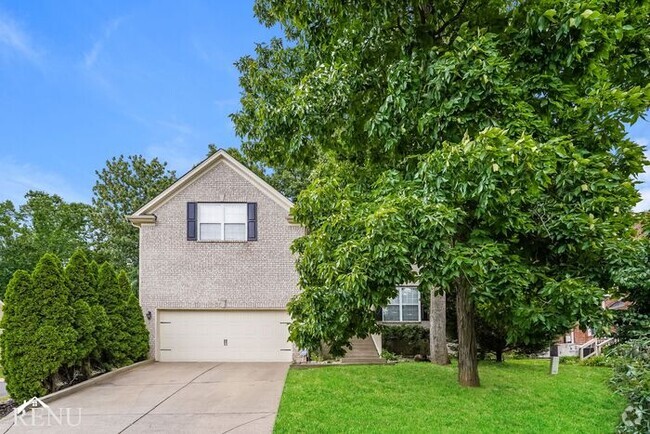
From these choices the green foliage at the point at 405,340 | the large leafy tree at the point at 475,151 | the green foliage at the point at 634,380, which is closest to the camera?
the green foliage at the point at 634,380

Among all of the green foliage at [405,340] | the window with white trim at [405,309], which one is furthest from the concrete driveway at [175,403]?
the window with white trim at [405,309]

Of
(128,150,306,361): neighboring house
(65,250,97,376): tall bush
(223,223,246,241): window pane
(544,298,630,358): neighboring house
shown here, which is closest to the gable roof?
(128,150,306,361): neighboring house

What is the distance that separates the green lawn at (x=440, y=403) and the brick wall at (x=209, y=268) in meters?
Answer: 4.34

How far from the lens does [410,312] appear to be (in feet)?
59.4

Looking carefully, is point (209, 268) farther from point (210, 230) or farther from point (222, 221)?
point (222, 221)

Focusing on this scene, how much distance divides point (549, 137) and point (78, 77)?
61.4ft

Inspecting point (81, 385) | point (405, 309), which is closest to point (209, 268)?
point (81, 385)

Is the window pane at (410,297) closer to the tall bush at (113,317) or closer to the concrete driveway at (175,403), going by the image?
the concrete driveway at (175,403)

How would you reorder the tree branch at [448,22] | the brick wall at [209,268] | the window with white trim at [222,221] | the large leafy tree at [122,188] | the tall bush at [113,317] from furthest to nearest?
the large leafy tree at [122,188], the window with white trim at [222,221], the brick wall at [209,268], the tall bush at [113,317], the tree branch at [448,22]

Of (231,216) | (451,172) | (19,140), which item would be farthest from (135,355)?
(19,140)

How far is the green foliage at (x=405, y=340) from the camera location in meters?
16.8

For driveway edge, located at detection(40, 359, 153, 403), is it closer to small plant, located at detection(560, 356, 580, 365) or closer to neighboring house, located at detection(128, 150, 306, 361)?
neighboring house, located at detection(128, 150, 306, 361)

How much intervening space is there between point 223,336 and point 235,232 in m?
3.58

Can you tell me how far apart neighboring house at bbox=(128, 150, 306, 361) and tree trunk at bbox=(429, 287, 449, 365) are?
4641 millimetres
